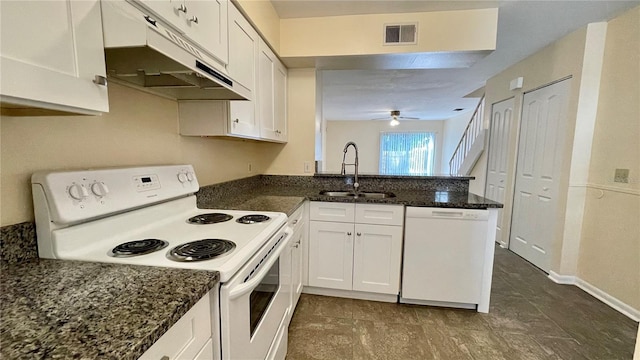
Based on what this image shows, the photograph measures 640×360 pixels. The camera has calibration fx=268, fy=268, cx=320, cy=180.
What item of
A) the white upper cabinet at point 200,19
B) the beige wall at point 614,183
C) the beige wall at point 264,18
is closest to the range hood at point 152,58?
the white upper cabinet at point 200,19

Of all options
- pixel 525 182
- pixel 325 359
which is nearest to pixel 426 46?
pixel 525 182

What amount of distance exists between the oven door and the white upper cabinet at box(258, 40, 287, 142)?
3.39 feet

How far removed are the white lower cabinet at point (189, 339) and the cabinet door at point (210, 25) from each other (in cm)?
103

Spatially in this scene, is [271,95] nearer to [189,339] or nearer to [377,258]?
[377,258]

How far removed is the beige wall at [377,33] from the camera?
2072 mm

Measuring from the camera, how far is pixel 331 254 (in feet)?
7.31

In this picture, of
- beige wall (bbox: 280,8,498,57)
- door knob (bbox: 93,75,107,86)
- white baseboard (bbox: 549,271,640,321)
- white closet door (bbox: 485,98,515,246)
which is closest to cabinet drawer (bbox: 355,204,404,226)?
beige wall (bbox: 280,8,498,57)

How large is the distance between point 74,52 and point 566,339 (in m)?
2.87

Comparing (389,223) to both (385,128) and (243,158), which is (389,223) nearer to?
(243,158)

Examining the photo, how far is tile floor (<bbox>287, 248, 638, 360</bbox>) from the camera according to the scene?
65.7 inches

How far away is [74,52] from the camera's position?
670 mm

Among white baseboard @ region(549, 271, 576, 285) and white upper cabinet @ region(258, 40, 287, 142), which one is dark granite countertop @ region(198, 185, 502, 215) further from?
white baseboard @ region(549, 271, 576, 285)

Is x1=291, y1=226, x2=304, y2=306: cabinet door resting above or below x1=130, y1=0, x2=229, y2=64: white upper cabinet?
below

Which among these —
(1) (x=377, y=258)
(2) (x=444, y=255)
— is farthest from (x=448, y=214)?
(1) (x=377, y=258)
